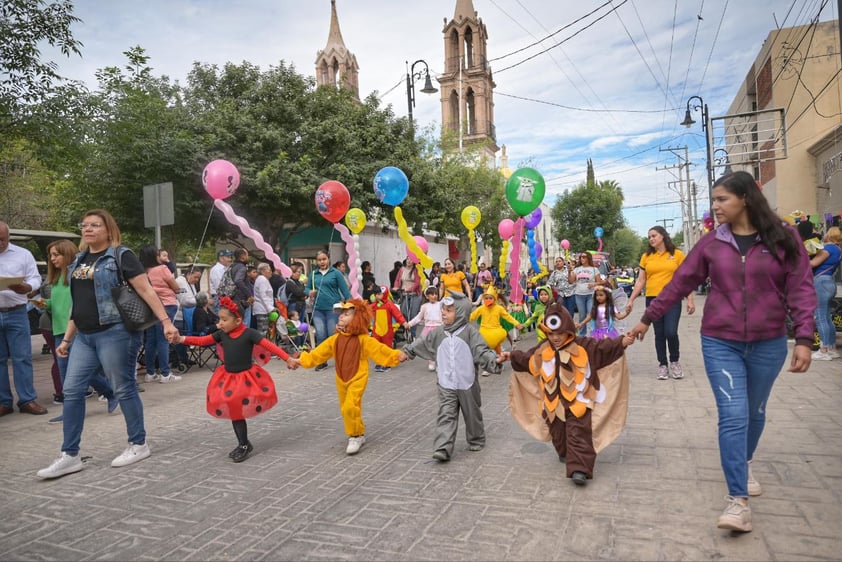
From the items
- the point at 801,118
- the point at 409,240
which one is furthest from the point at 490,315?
the point at 801,118

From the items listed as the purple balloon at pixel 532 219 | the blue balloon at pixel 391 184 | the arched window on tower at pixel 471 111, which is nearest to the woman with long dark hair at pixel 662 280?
the blue balloon at pixel 391 184

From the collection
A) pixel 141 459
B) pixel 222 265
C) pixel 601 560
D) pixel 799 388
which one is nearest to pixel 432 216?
pixel 222 265

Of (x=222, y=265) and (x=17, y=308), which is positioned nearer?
(x=17, y=308)

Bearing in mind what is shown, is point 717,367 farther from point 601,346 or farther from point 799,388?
point 799,388

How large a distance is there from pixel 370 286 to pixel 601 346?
25.6 ft

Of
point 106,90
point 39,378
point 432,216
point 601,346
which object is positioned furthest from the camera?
point 432,216

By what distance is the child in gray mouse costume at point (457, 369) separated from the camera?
4855 mm

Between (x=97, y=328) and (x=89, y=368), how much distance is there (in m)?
0.34

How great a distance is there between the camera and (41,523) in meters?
3.72

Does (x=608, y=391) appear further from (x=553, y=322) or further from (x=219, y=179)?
(x=219, y=179)

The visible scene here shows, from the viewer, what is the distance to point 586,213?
5622cm

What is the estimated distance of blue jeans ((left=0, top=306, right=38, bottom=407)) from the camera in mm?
6363

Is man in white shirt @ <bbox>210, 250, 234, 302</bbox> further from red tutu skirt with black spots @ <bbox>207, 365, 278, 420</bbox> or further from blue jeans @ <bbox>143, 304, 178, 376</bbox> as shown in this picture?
red tutu skirt with black spots @ <bbox>207, 365, 278, 420</bbox>

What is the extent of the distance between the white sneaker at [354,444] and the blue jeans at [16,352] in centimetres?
398
